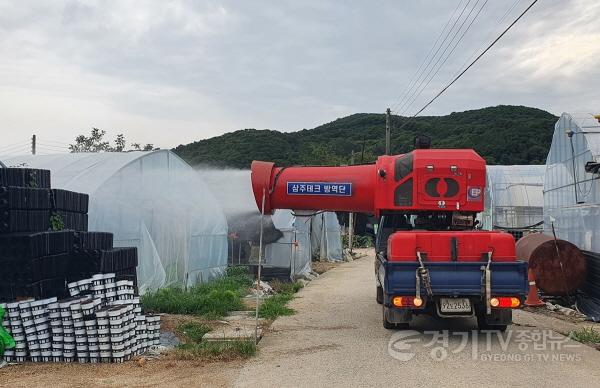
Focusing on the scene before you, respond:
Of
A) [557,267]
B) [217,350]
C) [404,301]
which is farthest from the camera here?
[557,267]

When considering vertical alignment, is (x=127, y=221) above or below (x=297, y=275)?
above

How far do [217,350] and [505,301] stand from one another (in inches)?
168

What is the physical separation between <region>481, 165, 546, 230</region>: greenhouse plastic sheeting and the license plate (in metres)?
15.9

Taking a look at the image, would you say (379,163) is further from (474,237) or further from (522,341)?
(522,341)

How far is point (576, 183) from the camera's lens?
14.0 meters

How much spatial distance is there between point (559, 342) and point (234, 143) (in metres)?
31.6

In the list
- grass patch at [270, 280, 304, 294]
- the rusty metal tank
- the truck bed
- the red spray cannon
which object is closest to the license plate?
the truck bed

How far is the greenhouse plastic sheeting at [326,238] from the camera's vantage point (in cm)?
2984

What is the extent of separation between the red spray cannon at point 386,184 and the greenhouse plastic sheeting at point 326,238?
18495 mm

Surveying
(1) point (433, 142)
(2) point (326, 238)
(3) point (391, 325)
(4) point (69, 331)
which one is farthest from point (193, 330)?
(1) point (433, 142)

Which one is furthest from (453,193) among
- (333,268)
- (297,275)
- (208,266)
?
(333,268)

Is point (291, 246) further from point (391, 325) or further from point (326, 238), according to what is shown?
point (391, 325)

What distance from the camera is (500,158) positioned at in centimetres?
3841

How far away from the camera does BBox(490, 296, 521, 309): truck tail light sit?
28.2 ft
